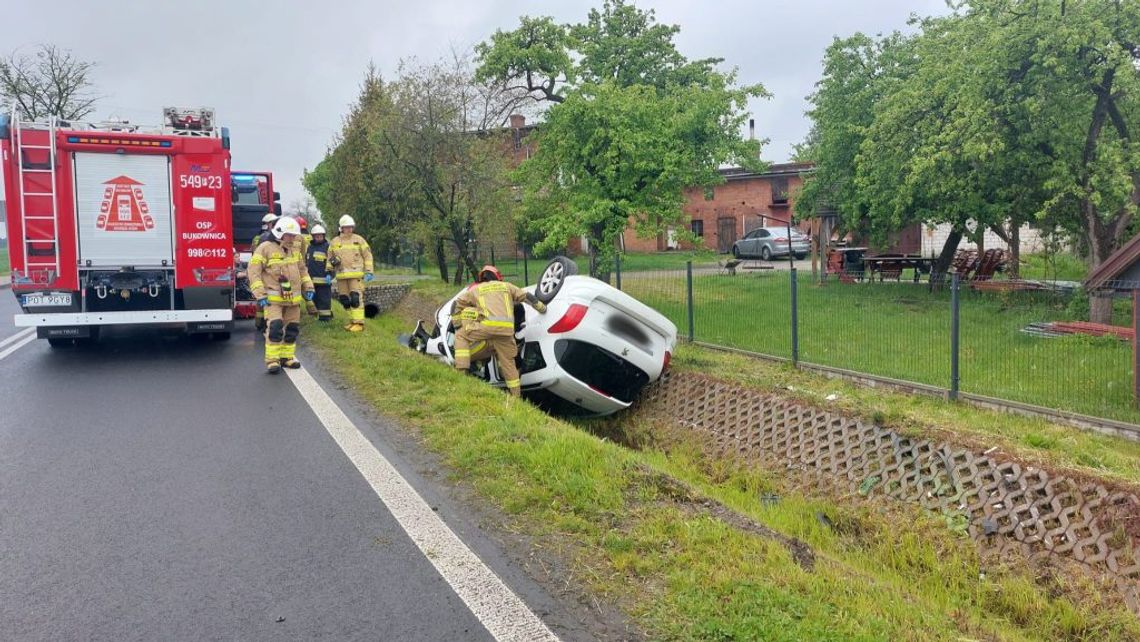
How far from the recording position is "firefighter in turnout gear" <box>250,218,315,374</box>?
31.1ft

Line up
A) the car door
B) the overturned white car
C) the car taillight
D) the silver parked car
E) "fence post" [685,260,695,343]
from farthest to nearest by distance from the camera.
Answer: the car door
the silver parked car
"fence post" [685,260,695,343]
the overturned white car
the car taillight

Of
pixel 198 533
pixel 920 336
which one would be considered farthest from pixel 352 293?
pixel 198 533

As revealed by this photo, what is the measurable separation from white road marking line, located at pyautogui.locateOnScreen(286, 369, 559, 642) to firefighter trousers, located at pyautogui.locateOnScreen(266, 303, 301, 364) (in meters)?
3.20

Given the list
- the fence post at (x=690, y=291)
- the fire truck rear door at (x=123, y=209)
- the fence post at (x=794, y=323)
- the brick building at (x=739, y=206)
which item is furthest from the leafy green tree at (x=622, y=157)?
the brick building at (x=739, y=206)

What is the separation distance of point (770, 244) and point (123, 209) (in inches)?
998

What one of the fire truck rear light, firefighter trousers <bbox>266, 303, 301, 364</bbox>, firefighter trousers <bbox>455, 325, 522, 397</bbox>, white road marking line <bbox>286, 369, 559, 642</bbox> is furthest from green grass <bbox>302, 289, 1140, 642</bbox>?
the fire truck rear light

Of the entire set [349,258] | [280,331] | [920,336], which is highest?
[349,258]

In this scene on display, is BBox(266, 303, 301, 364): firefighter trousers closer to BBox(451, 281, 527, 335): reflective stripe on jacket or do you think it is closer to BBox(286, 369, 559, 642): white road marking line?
BBox(451, 281, 527, 335): reflective stripe on jacket

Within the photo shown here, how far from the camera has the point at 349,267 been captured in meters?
12.5

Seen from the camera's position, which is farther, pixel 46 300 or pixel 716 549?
pixel 46 300

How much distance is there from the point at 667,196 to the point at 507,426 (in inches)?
383

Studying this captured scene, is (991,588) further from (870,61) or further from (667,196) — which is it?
(870,61)

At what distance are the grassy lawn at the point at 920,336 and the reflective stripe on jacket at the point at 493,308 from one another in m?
3.85

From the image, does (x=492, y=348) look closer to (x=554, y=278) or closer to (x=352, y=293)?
(x=554, y=278)
